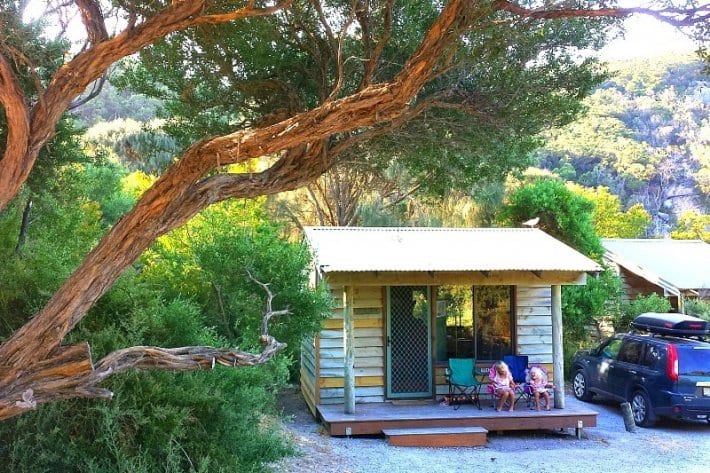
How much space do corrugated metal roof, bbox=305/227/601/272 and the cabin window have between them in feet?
3.01

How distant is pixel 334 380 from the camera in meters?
11.2

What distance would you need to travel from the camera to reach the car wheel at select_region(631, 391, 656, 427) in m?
11.0

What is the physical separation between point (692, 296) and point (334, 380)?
12.6 m

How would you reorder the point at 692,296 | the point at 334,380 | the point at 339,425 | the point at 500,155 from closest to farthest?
the point at 500,155
the point at 339,425
the point at 334,380
the point at 692,296

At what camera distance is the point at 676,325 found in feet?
36.4

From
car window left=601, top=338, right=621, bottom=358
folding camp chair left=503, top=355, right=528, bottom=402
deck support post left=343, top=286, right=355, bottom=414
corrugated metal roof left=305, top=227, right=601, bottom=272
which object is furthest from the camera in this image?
car window left=601, top=338, right=621, bottom=358

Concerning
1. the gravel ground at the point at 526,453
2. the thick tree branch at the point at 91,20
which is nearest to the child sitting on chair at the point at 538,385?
the gravel ground at the point at 526,453

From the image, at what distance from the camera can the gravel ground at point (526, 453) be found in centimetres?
809

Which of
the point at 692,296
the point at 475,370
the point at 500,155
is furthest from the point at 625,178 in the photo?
the point at 500,155

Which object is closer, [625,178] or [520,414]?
[520,414]

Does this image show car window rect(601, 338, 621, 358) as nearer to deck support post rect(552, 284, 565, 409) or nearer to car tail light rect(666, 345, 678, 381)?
car tail light rect(666, 345, 678, 381)

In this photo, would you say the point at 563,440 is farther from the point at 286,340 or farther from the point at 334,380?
the point at 286,340

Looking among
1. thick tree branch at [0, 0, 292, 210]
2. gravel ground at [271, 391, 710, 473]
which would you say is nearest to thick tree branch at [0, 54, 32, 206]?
thick tree branch at [0, 0, 292, 210]

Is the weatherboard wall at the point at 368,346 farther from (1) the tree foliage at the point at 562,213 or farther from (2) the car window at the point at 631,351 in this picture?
(1) the tree foliage at the point at 562,213
